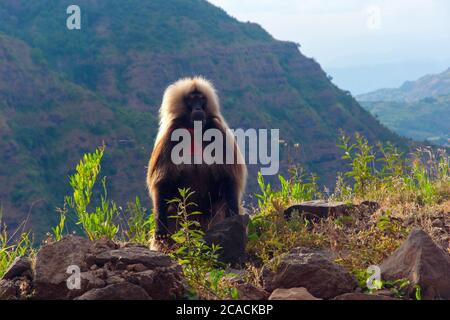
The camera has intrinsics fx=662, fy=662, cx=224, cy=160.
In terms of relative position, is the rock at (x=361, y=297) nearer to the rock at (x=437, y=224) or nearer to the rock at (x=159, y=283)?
the rock at (x=159, y=283)

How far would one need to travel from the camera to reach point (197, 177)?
5.69 meters

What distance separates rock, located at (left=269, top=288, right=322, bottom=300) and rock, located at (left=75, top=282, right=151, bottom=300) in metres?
0.62

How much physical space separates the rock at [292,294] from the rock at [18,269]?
143 centimetres

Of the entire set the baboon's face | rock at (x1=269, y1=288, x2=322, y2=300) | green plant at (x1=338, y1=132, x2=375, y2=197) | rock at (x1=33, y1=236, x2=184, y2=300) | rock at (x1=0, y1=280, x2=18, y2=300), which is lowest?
rock at (x1=0, y1=280, x2=18, y2=300)

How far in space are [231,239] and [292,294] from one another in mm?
1294

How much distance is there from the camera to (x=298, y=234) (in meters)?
4.55

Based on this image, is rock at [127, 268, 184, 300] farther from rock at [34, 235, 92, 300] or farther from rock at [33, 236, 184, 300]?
rock at [34, 235, 92, 300]

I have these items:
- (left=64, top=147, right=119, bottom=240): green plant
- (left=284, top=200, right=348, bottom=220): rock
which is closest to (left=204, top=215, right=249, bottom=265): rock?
(left=284, top=200, right=348, bottom=220): rock

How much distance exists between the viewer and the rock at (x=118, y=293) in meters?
3.10

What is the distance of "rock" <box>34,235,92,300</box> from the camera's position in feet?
11.1

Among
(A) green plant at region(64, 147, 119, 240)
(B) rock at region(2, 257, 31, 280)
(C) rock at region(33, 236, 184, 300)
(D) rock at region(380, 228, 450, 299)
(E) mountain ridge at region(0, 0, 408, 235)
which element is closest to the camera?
(C) rock at region(33, 236, 184, 300)

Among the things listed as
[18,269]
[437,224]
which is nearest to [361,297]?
[437,224]

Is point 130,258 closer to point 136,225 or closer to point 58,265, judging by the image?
point 58,265
